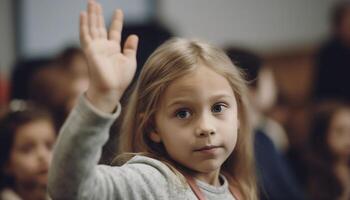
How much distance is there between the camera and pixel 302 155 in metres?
3.72

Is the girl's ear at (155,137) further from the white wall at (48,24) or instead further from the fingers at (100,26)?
the white wall at (48,24)

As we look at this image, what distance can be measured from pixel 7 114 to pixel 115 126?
3.73ft

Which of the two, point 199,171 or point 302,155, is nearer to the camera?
point 199,171

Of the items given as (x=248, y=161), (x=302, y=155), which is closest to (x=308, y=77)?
(x=302, y=155)

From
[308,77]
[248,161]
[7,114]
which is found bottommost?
[308,77]

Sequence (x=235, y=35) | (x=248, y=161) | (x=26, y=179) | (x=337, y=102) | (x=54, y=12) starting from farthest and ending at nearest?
(x=235, y=35) < (x=54, y=12) < (x=337, y=102) < (x=26, y=179) < (x=248, y=161)

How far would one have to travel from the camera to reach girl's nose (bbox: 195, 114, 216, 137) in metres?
1.42

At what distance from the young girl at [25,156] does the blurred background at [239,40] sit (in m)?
0.75

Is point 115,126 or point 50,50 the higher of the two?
point 115,126

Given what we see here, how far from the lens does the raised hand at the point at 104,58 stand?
1.24 meters

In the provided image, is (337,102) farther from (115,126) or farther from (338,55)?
(115,126)

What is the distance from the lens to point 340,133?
3424mm

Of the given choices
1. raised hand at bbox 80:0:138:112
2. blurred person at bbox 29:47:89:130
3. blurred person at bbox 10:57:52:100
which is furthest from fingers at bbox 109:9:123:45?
blurred person at bbox 10:57:52:100

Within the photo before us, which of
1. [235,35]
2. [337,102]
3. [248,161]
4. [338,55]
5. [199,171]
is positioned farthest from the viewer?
[235,35]
